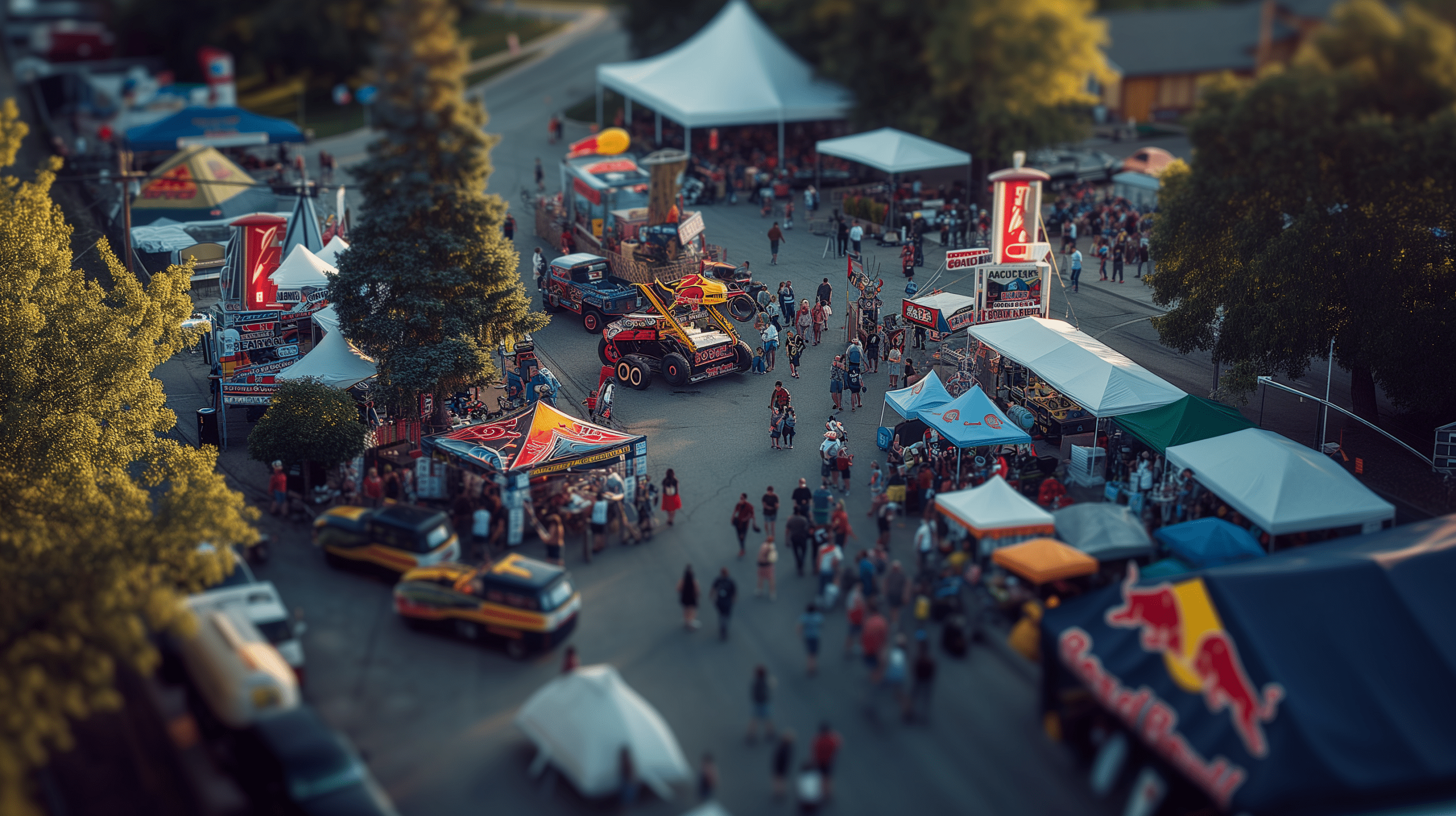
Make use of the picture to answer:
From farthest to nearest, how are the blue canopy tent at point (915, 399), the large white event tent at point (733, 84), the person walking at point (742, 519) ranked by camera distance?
the large white event tent at point (733, 84) → the blue canopy tent at point (915, 399) → the person walking at point (742, 519)

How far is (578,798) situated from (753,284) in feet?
73.4

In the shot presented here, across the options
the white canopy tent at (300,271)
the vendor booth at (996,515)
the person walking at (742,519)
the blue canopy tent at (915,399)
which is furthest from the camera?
the white canopy tent at (300,271)

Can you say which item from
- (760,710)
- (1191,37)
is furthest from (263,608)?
(1191,37)

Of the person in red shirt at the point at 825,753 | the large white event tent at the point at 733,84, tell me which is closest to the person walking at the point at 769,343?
the person in red shirt at the point at 825,753

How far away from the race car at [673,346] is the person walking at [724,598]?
11314 millimetres

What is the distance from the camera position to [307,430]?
2564 cm

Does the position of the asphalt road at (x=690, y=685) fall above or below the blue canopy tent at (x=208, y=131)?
below

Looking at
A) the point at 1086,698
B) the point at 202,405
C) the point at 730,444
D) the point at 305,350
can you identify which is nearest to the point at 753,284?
the point at 730,444

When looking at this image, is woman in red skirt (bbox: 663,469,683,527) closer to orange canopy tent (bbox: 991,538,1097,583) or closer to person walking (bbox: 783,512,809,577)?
person walking (bbox: 783,512,809,577)

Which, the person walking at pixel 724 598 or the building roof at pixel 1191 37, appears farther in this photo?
the building roof at pixel 1191 37

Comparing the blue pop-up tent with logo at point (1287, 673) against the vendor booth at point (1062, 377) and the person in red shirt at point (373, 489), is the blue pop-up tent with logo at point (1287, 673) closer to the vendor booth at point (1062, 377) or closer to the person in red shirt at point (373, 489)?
the vendor booth at point (1062, 377)

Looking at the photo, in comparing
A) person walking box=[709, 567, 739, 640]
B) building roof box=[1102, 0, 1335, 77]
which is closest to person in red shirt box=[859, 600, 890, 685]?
person walking box=[709, 567, 739, 640]

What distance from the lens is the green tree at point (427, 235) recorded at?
2569cm

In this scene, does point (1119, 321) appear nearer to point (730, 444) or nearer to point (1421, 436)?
point (1421, 436)
